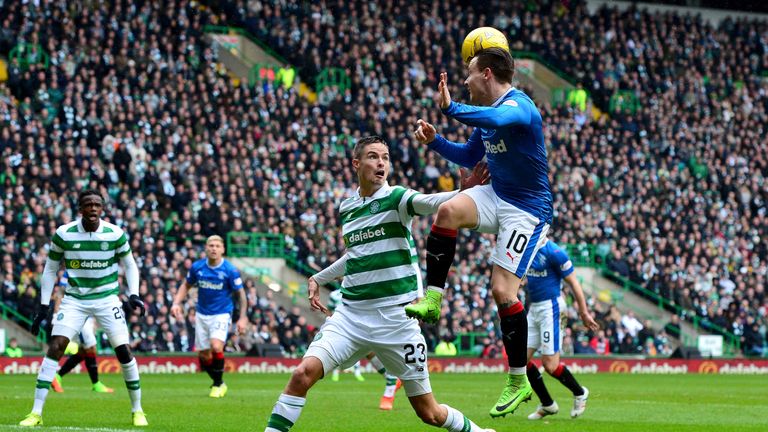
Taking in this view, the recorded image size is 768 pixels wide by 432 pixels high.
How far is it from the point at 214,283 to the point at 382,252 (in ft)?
37.2

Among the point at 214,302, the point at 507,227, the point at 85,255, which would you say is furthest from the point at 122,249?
Result: the point at 507,227

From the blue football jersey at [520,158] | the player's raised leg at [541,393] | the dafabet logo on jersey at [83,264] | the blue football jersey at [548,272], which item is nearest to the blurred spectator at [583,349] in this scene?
the blue football jersey at [548,272]

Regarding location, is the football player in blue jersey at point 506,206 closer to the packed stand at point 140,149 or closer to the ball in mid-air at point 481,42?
the ball in mid-air at point 481,42

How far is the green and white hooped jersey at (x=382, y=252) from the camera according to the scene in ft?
31.8

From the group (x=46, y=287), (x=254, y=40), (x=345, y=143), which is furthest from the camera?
(x=254, y=40)

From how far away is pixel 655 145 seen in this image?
44812 millimetres

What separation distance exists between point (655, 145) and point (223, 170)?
18.7m

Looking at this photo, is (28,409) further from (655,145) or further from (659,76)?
(659,76)

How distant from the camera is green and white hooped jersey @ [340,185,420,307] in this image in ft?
31.8

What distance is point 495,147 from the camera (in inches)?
400

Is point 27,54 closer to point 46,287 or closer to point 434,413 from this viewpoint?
point 46,287

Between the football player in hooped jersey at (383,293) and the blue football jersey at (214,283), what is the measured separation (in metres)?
10.9

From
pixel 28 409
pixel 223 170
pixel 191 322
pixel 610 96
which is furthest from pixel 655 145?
pixel 28 409

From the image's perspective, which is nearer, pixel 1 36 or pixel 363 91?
pixel 1 36
